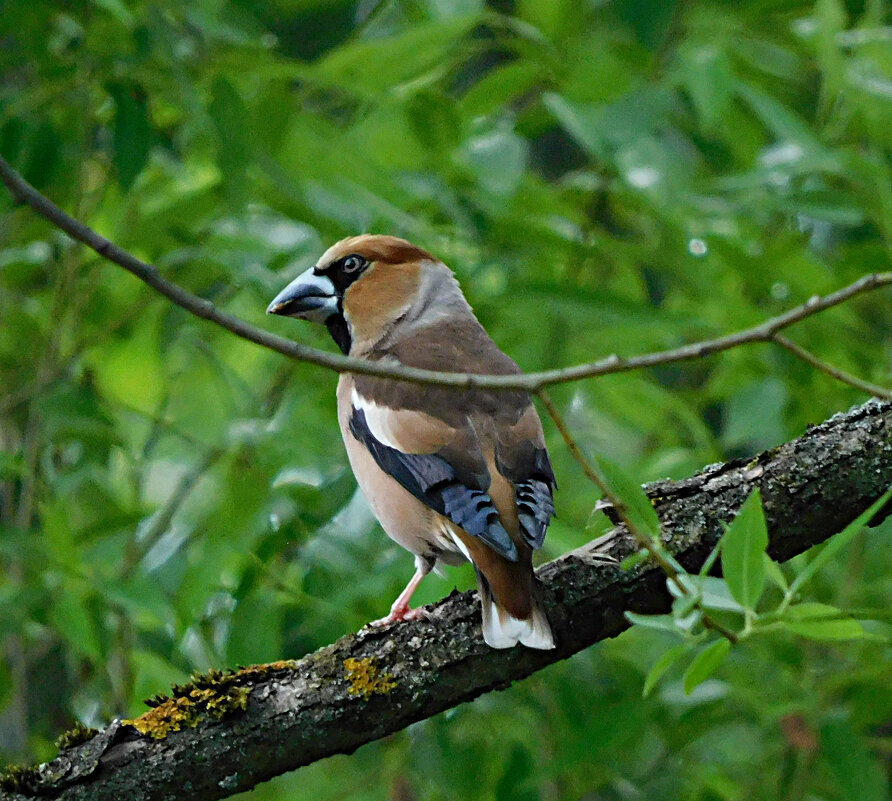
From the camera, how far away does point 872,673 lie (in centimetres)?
391

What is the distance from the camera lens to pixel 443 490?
311 cm

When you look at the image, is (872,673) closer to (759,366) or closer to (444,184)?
(759,366)

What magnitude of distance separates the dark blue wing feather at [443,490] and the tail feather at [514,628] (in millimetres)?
165

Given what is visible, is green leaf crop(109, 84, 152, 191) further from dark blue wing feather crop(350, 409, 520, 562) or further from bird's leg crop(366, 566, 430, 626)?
bird's leg crop(366, 566, 430, 626)

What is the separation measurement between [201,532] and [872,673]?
243 cm

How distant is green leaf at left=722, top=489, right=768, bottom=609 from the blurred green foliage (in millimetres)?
1434

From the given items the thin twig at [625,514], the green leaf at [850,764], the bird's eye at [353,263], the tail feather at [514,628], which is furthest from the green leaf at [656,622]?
the bird's eye at [353,263]

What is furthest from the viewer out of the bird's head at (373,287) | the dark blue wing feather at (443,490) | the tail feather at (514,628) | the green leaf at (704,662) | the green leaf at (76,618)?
the bird's head at (373,287)

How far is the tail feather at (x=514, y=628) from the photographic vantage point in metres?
2.59

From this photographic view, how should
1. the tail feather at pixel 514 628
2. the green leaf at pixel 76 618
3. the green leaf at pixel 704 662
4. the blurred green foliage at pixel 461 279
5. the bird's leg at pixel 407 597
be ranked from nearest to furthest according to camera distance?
the green leaf at pixel 704 662 → the tail feather at pixel 514 628 → the bird's leg at pixel 407 597 → the green leaf at pixel 76 618 → the blurred green foliage at pixel 461 279

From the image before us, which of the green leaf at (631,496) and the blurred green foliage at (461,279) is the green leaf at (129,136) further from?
the green leaf at (631,496)

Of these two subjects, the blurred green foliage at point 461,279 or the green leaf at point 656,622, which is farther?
the blurred green foliage at point 461,279

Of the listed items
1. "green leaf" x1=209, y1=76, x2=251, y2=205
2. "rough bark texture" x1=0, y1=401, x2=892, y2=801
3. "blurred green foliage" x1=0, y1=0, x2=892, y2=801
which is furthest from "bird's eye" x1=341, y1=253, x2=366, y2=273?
"rough bark texture" x1=0, y1=401, x2=892, y2=801

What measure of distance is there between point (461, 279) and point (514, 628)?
1846 mm
